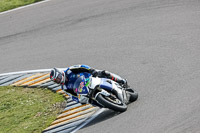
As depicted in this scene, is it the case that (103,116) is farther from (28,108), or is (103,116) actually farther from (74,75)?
(28,108)

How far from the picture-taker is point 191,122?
949 cm

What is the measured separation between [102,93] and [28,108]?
3651 mm

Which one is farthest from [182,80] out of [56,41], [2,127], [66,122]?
[56,41]

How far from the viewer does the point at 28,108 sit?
12914 mm

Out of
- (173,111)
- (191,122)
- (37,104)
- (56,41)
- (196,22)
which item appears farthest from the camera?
(56,41)

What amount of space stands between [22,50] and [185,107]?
9.18 m

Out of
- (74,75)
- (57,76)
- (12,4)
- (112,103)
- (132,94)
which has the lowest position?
(132,94)

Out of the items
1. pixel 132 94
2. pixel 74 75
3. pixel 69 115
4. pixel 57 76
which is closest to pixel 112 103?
pixel 132 94

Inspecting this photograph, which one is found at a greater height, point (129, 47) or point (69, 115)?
point (129, 47)

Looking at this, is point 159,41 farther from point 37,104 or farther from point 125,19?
point 37,104

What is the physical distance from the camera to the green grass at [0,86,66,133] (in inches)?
467

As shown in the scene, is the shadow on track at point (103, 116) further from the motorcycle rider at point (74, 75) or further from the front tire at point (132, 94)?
the motorcycle rider at point (74, 75)

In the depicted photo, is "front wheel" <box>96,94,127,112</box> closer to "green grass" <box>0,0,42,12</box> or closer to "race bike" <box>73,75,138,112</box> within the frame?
"race bike" <box>73,75,138,112</box>

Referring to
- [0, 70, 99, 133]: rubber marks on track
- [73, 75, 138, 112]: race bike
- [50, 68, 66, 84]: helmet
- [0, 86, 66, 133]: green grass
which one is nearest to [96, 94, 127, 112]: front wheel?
[73, 75, 138, 112]: race bike
